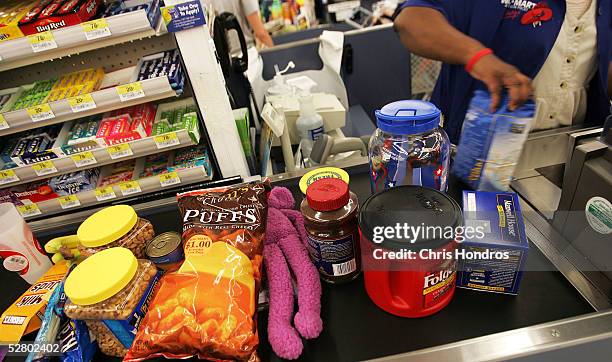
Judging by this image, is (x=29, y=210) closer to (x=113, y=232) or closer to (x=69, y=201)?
(x=69, y=201)

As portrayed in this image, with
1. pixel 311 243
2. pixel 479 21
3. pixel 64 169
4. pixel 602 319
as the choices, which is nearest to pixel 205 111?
pixel 64 169

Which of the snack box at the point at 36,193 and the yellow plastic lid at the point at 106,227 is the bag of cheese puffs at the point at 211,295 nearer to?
the yellow plastic lid at the point at 106,227

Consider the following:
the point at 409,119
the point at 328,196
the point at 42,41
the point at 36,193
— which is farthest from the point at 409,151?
the point at 36,193

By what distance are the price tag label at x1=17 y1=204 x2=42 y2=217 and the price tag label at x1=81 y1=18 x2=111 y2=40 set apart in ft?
2.92

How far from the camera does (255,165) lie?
1819mm

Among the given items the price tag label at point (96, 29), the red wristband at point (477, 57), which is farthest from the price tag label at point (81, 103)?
the red wristband at point (477, 57)

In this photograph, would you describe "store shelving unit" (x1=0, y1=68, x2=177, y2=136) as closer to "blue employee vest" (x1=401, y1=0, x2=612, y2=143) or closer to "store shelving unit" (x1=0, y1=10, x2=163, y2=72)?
"store shelving unit" (x1=0, y1=10, x2=163, y2=72)

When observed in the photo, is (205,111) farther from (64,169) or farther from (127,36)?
(64,169)

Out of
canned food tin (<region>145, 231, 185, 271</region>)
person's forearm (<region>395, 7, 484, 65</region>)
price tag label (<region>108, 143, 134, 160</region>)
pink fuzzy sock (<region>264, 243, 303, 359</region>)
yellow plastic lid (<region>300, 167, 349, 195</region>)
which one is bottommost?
price tag label (<region>108, 143, 134, 160</region>)

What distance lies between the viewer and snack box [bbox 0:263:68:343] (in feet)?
2.66

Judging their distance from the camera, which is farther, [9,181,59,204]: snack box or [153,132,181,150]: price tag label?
[9,181,59,204]: snack box

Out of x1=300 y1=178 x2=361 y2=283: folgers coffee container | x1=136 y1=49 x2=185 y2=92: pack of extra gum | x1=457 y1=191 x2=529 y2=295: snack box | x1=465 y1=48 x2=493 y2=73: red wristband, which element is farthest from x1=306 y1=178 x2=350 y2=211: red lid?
x1=136 y1=49 x2=185 y2=92: pack of extra gum

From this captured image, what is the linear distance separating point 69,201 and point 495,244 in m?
1.80

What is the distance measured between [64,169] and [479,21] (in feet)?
5.72
